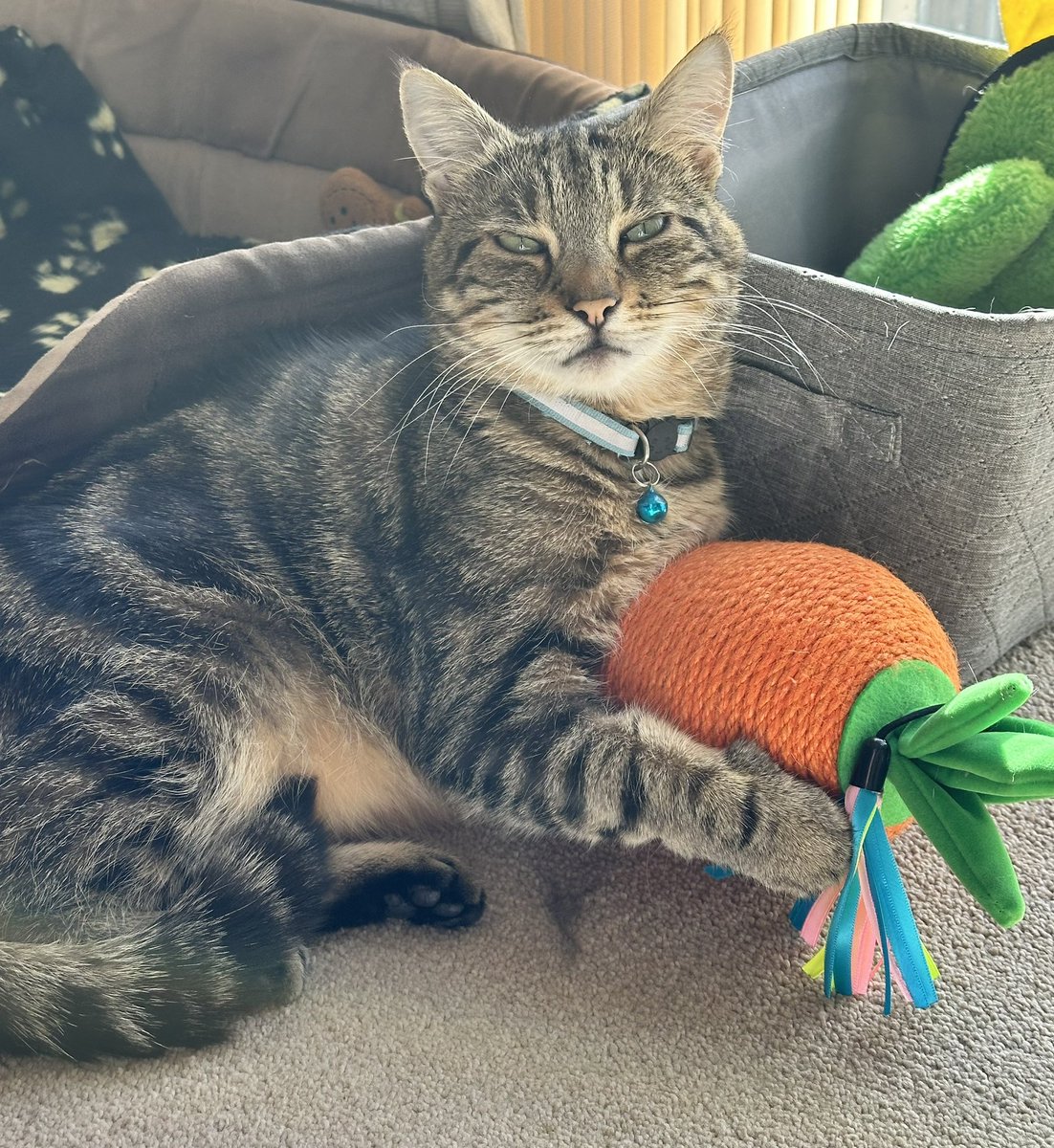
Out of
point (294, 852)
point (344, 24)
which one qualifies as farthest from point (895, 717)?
point (344, 24)

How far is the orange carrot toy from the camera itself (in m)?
0.79

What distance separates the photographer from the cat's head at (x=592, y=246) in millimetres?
1023

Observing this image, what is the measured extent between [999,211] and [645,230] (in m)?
0.46

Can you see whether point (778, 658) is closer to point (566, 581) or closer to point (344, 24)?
point (566, 581)

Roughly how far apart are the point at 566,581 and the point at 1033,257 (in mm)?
740

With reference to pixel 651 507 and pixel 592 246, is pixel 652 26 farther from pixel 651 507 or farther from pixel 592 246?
pixel 651 507

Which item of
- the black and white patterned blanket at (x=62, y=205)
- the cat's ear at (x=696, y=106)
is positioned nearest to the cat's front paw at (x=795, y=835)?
the cat's ear at (x=696, y=106)

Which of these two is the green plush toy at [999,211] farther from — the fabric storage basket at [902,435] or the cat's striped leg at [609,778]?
the cat's striped leg at [609,778]

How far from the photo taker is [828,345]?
111 centimetres

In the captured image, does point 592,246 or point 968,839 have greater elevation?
point 592,246

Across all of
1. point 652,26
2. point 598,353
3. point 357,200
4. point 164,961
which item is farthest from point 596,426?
point 652,26

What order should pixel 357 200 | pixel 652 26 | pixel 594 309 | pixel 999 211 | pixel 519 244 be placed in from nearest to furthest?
pixel 594 309
pixel 519 244
pixel 999 211
pixel 357 200
pixel 652 26

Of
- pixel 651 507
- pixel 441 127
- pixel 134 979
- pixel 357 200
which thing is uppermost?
pixel 441 127

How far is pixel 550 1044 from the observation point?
91 cm
